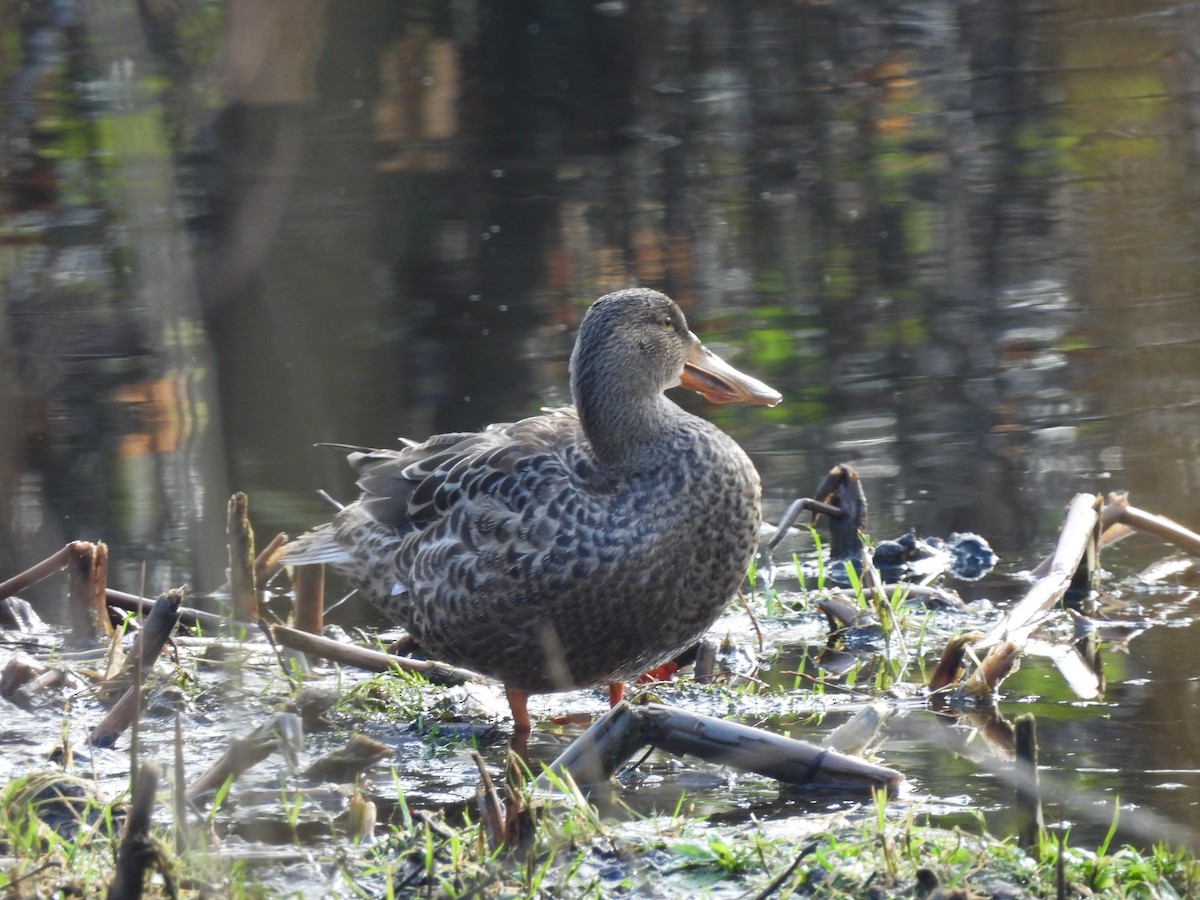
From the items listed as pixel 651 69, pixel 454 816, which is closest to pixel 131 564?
pixel 454 816

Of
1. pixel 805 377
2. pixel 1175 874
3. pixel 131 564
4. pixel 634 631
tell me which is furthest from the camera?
pixel 805 377

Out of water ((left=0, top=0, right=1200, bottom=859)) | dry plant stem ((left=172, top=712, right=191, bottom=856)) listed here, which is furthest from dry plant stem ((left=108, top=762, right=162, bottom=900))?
water ((left=0, top=0, right=1200, bottom=859))

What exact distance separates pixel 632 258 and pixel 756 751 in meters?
6.52

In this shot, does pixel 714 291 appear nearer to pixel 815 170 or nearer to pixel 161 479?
pixel 815 170

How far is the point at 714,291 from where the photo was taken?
934cm

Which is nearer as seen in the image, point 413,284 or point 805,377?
point 805,377

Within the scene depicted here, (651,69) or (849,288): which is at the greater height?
(651,69)

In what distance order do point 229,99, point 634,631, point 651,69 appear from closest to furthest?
→ point 229,99, point 634,631, point 651,69

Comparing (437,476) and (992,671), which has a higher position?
(437,476)

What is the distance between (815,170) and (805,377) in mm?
4303

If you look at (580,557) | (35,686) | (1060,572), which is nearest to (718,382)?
(580,557)

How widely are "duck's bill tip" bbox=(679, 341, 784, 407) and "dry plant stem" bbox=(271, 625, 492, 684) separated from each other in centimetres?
116

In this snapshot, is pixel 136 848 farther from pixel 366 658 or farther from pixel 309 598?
pixel 309 598

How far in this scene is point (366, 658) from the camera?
15.7ft
